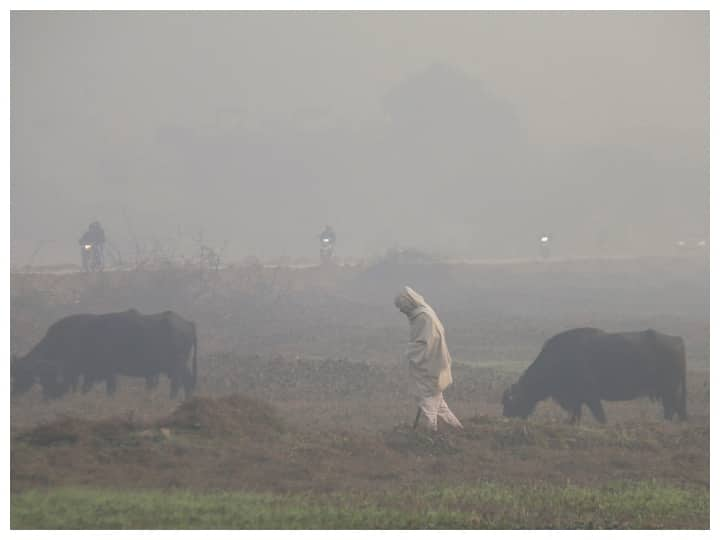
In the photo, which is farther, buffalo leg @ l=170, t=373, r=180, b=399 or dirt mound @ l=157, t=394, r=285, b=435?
buffalo leg @ l=170, t=373, r=180, b=399

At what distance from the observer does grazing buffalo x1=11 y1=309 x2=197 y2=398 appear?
64.1ft

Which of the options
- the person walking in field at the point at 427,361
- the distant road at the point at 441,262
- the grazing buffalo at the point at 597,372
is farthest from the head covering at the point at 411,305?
the distant road at the point at 441,262

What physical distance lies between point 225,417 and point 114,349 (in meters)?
5.59

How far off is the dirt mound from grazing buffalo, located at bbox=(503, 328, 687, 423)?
185 inches

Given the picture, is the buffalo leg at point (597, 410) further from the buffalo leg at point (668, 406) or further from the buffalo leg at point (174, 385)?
the buffalo leg at point (174, 385)

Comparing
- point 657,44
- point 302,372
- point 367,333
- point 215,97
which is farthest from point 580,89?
point 302,372

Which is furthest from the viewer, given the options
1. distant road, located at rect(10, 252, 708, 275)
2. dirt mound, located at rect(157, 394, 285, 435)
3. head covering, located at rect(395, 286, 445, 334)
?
distant road, located at rect(10, 252, 708, 275)

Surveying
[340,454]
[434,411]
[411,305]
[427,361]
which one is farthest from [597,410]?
[340,454]

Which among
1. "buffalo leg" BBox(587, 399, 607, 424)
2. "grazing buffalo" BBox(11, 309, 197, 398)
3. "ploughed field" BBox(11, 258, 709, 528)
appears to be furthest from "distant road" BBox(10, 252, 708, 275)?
"buffalo leg" BBox(587, 399, 607, 424)

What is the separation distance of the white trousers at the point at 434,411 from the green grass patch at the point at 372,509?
8.15ft

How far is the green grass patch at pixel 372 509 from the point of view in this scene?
425 inches

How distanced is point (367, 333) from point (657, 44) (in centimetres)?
2700

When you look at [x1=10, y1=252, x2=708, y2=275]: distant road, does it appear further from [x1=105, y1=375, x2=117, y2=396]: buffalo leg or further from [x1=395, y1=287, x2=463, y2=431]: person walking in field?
[x1=395, y1=287, x2=463, y2=431]: person walking in field

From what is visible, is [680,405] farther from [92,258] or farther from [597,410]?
[92,258]
